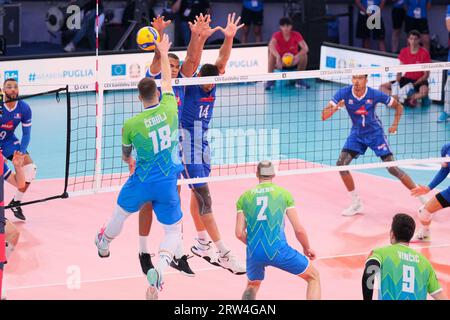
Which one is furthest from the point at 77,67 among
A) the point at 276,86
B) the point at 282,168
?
the point at 282,168

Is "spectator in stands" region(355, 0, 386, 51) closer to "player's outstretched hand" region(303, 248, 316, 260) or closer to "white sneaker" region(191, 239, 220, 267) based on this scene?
"white sneaker" region(191, 239, 220, 267)

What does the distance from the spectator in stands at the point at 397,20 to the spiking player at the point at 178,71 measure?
14533mm

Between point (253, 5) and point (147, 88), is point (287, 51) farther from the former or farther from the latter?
point (147, 88)

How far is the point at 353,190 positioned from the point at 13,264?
5.44 meters

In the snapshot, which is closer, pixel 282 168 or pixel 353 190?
pixel 353 190

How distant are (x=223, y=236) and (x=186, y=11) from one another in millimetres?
13248

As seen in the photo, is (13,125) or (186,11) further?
(186,11)

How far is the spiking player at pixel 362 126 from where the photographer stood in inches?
609

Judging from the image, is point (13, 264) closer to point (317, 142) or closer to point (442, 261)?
point (442, 261)

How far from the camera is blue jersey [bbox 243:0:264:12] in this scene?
88.9 ft

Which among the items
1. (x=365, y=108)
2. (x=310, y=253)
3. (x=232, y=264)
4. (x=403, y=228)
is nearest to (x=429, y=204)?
(x=365, y=108)

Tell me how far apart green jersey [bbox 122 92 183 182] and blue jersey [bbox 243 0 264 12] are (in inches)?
630

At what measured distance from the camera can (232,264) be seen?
12.9 m
